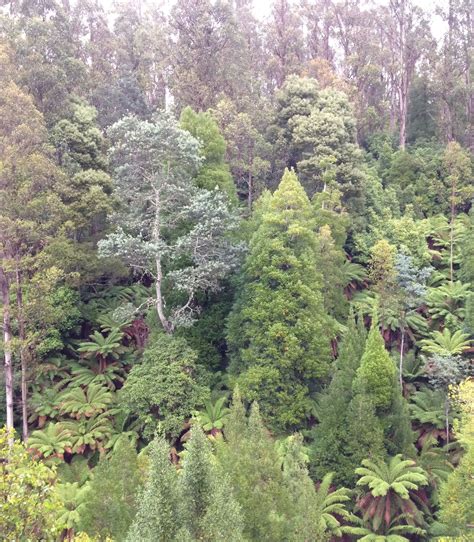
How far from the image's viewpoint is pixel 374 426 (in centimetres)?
1379

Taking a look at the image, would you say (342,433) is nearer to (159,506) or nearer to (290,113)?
(159,506)

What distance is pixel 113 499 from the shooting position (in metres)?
10.3

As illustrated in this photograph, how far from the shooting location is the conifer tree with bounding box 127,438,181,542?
791 centimetres

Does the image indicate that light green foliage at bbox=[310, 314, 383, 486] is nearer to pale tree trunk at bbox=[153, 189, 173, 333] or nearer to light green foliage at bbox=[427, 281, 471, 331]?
pale tree trunk at bbox=[153, 189, 173, 333]

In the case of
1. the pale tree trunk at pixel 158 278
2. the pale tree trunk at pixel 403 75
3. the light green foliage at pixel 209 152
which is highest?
the pale tree trunk at pixel 403 75

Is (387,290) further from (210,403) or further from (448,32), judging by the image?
(448,32)

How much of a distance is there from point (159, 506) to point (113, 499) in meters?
2.83

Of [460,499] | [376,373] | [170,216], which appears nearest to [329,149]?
[170,216]

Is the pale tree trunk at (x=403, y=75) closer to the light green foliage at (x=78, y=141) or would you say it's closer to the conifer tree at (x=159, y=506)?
the light green foliage at (x=78, y=141)

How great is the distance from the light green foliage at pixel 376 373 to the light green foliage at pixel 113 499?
6.42 metres

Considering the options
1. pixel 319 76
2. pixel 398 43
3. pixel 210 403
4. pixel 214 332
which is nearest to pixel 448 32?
pixel 398 43

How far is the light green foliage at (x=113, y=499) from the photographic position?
10.2m

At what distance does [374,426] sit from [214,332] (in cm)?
601

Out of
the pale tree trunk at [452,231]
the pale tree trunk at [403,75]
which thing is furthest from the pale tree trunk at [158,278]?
the pale tree trunk at [403,75]
